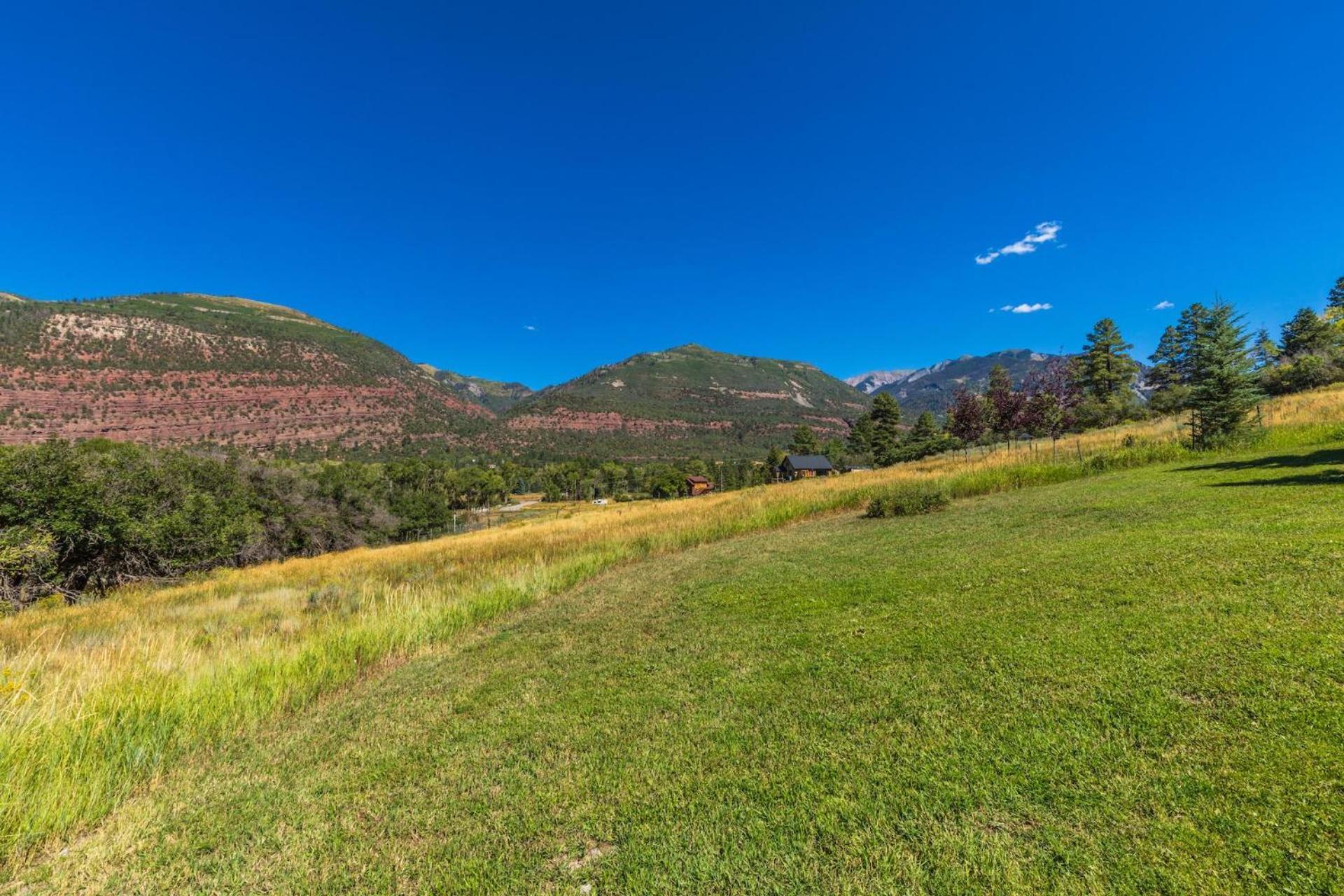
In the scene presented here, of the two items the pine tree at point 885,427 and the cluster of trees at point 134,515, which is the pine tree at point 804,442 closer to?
the pine tree at point 885,427

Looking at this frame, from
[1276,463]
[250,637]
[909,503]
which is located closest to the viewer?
[250,637]

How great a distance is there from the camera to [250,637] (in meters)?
7.31

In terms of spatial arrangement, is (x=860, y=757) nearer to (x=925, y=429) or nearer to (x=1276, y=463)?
(x=1276, y=463)

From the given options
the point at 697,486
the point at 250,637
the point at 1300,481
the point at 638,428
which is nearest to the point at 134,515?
the point at 250,637

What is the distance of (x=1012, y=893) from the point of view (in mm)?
2020

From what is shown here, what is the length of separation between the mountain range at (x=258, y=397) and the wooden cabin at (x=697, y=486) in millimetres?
35766

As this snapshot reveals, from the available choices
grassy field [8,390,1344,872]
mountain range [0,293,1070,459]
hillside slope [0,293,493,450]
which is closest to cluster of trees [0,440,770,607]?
grassy field [8,390,1344,872]

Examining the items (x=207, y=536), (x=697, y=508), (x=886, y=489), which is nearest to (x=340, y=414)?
(x=207, y=536)

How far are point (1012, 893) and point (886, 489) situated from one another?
1423 cm

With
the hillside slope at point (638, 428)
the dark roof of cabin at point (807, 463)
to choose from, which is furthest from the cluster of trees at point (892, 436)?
the hillside slope at point (638, 428)

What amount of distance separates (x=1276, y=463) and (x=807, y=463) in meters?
57.2

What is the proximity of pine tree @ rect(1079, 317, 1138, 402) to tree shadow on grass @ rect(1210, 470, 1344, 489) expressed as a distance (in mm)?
42353

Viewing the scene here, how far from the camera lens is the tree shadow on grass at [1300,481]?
749cm

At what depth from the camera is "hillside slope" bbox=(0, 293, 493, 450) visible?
74312 mm
